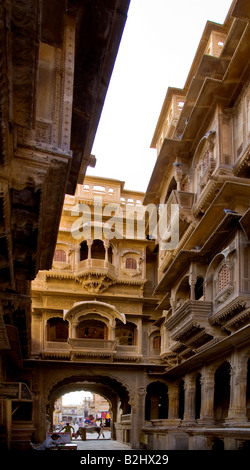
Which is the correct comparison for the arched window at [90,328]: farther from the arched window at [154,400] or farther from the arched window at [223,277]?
the arched window at [223,277]

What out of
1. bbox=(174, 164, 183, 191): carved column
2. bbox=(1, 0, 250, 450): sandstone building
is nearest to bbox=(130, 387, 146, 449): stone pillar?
bbox=(1, 0, 250, 450): sandstone building

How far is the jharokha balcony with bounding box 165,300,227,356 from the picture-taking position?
15523 millimetres

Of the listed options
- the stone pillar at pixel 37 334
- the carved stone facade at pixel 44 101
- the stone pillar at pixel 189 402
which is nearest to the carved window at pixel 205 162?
the stone pillar at pixel 189 402

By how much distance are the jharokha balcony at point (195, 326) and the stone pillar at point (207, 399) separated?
98cm

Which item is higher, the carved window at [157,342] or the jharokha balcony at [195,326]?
the jharokha balcony at [195,326]

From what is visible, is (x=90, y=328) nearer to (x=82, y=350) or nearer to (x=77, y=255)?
(x=77, y=255)

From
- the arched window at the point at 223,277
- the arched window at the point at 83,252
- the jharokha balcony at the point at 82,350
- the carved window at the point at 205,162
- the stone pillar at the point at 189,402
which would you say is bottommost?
the stone pillar at the point at 189,402

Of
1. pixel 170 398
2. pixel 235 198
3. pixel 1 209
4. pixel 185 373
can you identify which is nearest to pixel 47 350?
pixel 170 398

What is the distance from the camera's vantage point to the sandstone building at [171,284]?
45.5 feet

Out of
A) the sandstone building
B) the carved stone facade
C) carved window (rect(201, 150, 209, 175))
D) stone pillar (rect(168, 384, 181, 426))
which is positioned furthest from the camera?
stone pillar (rect(168, 384, 181, 426))

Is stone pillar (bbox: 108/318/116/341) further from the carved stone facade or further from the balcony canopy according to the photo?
the carved stone facade

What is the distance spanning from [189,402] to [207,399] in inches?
105

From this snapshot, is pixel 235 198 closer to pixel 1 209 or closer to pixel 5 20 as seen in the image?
pixel 1 209

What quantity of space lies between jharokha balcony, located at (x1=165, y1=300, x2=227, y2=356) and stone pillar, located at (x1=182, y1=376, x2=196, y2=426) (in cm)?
212
